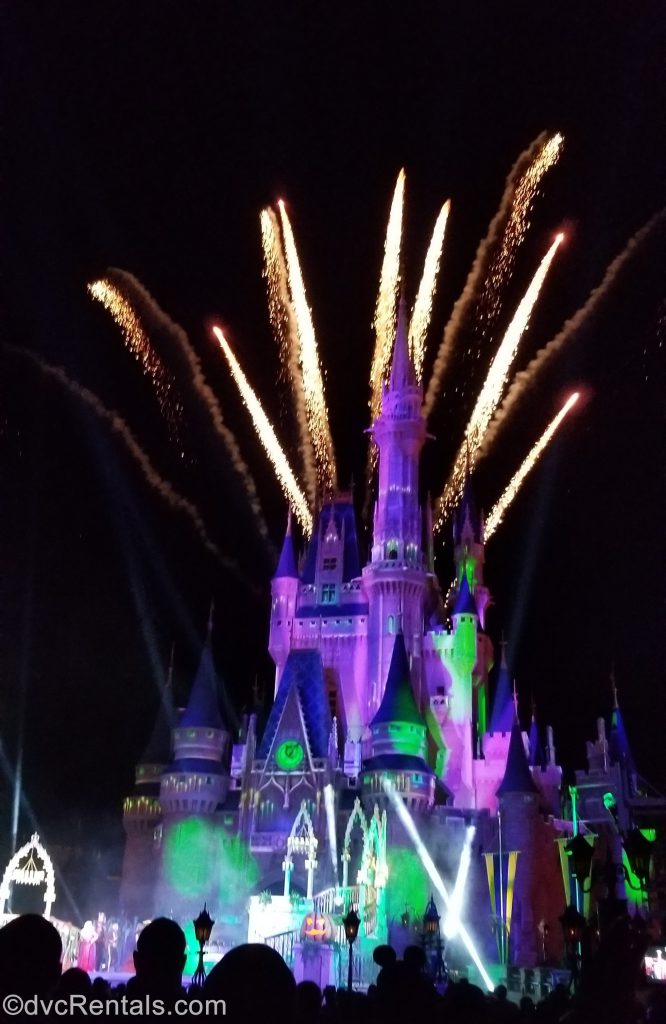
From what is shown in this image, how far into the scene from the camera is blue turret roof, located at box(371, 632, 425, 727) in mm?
47375

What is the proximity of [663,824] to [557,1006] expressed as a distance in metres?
49.8

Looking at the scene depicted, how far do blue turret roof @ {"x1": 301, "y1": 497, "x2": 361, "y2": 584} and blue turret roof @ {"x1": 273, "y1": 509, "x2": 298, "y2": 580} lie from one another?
102 centimetres

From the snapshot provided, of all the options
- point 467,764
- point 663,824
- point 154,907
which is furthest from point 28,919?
point 663,824

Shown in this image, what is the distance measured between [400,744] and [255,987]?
43.7 metres

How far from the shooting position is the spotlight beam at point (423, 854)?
41938mm

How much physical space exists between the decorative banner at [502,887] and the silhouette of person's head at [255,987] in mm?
42049

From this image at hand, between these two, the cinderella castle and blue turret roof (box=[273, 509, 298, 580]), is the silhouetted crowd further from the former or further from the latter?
blue turret roof (box=[273, 509, 298, 580])

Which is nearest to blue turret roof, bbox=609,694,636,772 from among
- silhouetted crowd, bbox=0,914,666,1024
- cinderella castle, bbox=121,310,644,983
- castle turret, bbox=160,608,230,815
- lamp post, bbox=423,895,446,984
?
cinderella castle, bbox=121,310,644,983

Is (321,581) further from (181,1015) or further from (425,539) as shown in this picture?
(181,1015)

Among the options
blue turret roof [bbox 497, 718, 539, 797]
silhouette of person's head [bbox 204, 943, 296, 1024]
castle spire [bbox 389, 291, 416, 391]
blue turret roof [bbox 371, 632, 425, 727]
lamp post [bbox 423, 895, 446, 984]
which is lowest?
silhouette of person's head [bbox 204, 943, 296, 1024]

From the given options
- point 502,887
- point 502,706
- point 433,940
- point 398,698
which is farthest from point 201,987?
point 502,706

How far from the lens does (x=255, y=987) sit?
4.19m

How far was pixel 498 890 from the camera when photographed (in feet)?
143

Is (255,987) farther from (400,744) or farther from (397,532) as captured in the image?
(397,532)
